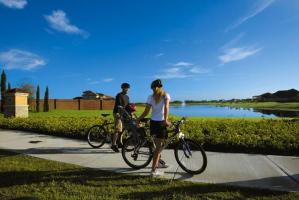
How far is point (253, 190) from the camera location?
18.6 ft

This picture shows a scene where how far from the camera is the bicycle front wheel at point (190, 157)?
6.73m

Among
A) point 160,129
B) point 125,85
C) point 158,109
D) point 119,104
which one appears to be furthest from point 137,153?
point 125,85

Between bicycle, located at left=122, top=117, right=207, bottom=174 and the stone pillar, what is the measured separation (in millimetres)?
14959

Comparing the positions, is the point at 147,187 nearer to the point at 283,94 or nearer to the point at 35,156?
the point at 35,156

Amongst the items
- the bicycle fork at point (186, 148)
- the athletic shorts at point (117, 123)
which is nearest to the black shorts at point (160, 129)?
the bicycle fork at point (186, 148)

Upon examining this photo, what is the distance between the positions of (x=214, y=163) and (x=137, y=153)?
6.63 ft

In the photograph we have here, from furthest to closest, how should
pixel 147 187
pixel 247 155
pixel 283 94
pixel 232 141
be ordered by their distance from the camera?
pixel 283 94 < pixel 232 141 < pixel 247 155 < pixel 147 187

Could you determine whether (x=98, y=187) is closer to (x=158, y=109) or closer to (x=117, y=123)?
(x=158, y=109)

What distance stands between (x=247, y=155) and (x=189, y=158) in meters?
2.69

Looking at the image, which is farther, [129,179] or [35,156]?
[35,156]

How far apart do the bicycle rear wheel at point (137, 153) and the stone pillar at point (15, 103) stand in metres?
14.9

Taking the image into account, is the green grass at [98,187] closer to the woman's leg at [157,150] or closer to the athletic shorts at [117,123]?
the woman's leg at [157,150]

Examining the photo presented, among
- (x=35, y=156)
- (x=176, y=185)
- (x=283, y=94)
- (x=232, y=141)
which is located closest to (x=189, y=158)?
(x=176, y=185)

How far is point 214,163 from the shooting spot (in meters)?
7.82
